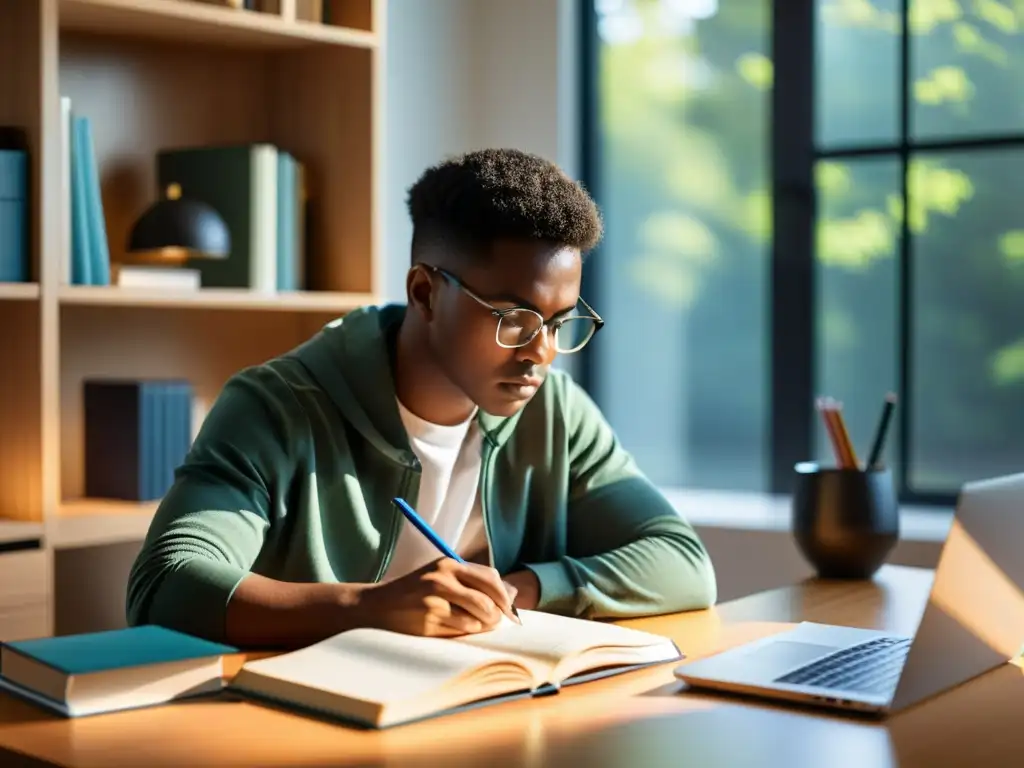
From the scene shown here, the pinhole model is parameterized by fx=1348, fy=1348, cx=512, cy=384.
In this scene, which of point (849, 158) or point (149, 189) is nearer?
point (149, 189)

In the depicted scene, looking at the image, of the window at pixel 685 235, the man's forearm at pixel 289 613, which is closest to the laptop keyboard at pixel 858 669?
the man's forearm at pixel 289 613

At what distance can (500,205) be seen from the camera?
174 centimetres

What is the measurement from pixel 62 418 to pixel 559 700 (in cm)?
177

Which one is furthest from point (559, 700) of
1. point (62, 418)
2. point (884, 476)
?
point (62, 418)

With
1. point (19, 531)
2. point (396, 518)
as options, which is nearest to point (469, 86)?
point (19, 531)

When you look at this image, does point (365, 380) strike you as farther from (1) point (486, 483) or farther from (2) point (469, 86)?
(2) point (469, 86)

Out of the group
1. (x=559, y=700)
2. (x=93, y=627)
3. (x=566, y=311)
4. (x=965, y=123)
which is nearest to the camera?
(x=559, y=700)

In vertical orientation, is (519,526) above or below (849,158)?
below

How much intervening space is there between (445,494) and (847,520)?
58 centimetres

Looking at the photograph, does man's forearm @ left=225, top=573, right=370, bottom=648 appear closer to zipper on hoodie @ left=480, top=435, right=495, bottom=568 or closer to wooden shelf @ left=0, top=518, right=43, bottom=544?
zipper on hoodie @ left=480, top=435, right=495, bottom=568

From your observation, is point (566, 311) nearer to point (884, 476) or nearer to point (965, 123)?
point (884, 476)

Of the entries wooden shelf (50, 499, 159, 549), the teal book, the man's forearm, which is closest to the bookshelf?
wooden shelf (50, 499, 159, 549)

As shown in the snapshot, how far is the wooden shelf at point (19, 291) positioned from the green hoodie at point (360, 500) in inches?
28.1

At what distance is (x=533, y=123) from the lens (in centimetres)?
345
